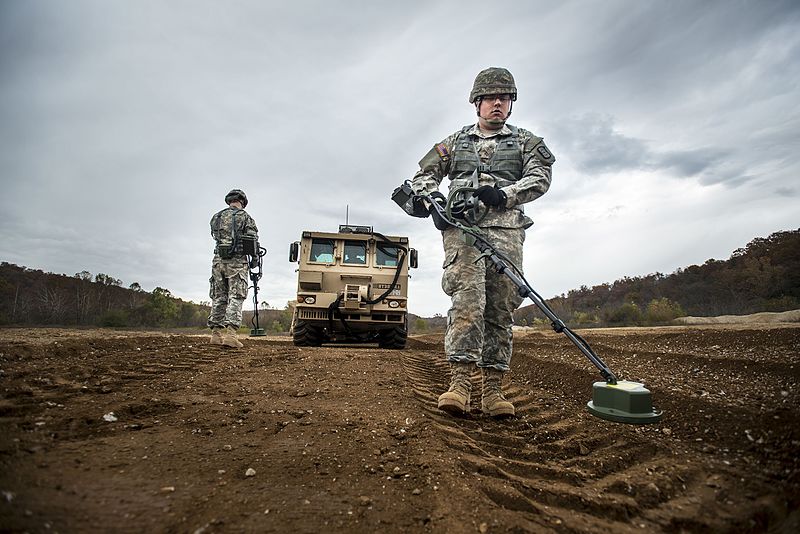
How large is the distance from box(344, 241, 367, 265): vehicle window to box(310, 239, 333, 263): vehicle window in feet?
1.11

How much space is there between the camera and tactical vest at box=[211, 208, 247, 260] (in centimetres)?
646

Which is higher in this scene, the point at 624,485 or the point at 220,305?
the point at 220,305

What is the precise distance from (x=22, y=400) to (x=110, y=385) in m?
0.66

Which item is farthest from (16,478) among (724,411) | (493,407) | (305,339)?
(305,339)

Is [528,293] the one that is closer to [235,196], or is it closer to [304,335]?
[235,196]

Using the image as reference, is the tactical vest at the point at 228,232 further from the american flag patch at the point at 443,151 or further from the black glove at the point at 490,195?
the black glove at the point at 490,195

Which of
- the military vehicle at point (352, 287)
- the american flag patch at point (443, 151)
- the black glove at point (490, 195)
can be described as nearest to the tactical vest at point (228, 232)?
the military vehicle at point (352, 287)

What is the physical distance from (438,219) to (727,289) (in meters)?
22.2

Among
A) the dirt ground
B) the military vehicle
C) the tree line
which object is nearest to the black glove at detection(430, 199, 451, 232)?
the dirt ground

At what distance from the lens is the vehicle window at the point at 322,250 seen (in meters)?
8.52

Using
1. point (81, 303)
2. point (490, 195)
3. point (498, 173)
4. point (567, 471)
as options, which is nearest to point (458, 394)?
point (567, 471)

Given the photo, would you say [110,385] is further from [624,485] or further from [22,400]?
[624,485]

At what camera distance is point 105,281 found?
50.6 feet

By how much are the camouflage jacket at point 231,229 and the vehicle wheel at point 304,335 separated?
7.10 feet
